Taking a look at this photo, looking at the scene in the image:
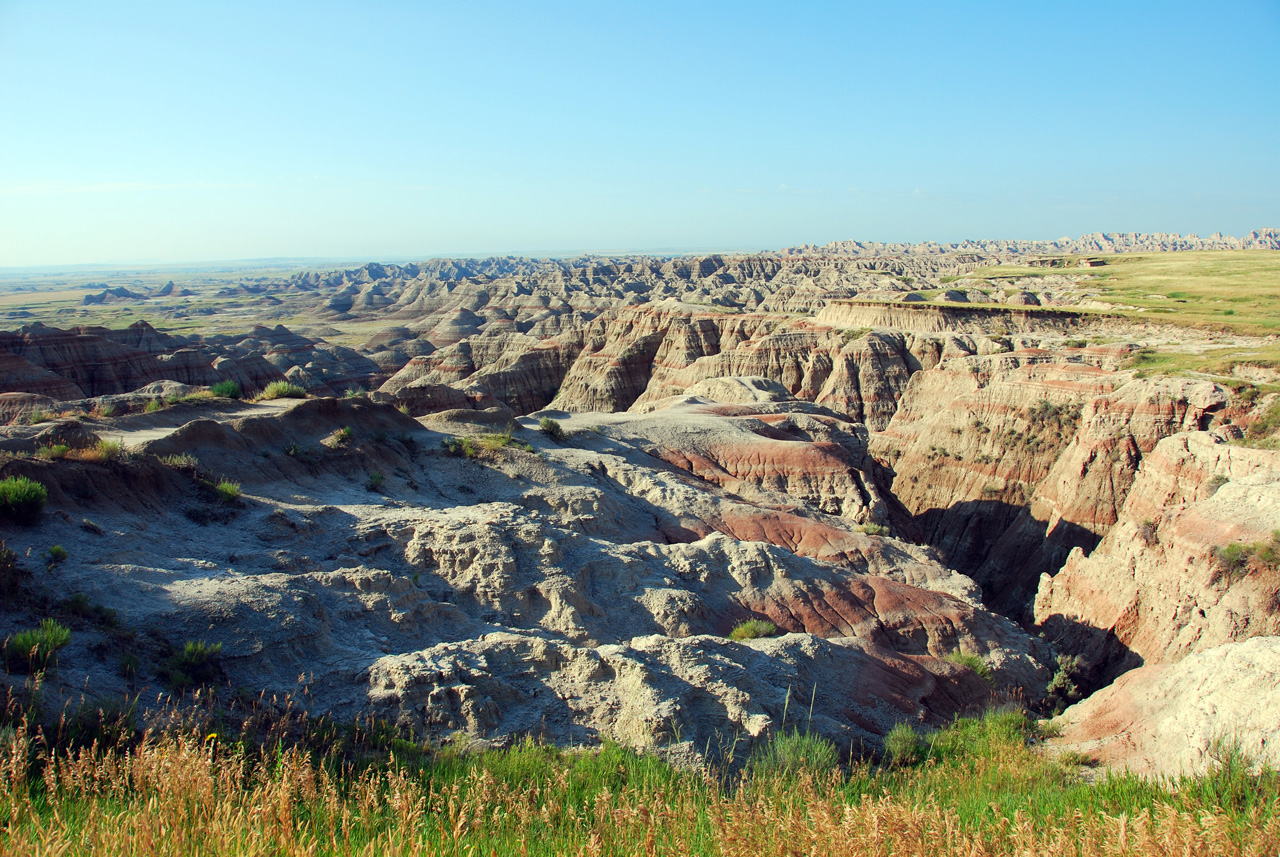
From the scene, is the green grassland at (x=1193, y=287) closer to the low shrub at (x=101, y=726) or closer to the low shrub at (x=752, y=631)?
the low shrub at (x=752, y=631)

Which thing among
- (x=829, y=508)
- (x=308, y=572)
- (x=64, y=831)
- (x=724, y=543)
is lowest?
(x=829, y=508)

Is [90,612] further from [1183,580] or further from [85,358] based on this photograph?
[85,358]

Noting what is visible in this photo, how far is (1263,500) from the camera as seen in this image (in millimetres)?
21422

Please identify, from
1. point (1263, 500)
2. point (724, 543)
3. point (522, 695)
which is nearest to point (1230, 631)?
point (1263, 500)

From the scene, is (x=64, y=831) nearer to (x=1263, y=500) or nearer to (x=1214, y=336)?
(x=1263, y=500)

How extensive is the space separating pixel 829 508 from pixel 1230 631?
1458 centimetres

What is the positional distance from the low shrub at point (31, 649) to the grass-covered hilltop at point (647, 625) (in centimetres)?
4

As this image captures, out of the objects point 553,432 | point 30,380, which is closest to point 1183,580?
point 553,432

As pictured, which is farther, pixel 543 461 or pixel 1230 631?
pixel 543 461

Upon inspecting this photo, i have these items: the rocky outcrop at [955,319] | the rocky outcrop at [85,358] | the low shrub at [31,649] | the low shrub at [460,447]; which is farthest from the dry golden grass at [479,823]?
the rocky outcrop at [955,319]

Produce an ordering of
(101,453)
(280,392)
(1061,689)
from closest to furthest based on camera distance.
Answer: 1. (101,453)
2. (1061,689)
3. (280,392)

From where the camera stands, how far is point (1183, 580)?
21.0 metres

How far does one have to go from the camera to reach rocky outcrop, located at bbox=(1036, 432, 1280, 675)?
19.7m

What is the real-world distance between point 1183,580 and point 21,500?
91.4ft
